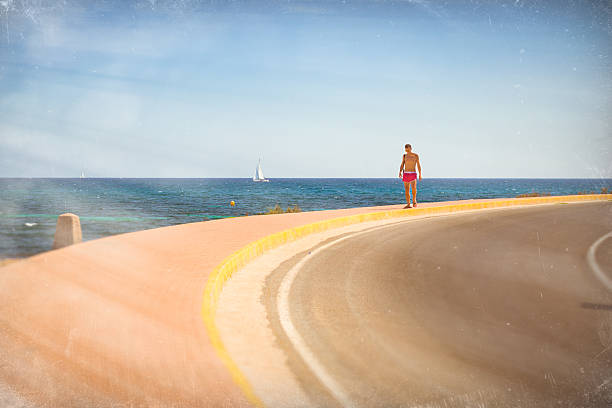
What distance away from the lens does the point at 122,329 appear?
4414mm

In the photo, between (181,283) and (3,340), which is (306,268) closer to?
(181,283)

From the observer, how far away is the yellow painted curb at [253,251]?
369 cm

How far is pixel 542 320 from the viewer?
16.0ft

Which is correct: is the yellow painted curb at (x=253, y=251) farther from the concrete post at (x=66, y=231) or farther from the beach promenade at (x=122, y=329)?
the concrete post at (x=66, y=231)

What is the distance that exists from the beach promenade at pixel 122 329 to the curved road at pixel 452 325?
1.69ft

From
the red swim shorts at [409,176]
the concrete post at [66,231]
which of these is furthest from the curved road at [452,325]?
the red swim shorts at [409,176]

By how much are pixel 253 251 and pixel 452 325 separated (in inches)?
191

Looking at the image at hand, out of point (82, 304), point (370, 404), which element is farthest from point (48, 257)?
point (370, 404)

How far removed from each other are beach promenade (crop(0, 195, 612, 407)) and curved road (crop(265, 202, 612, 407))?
0.51 metres

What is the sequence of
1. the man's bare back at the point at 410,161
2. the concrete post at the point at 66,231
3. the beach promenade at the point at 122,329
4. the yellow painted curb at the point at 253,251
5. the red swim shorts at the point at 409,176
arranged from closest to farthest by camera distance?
the beach promenade at the point at 122,329
the yellow painted curb at the point at 253,251
the concrete post at the point at 66,231
the man's bare back at the point at 410,161
the red swim shorts at the point at 409,176

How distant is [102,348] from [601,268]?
7.78 m

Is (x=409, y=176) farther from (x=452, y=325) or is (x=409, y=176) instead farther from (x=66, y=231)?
(x=452, y=325)

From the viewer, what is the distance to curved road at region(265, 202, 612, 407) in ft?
11.0

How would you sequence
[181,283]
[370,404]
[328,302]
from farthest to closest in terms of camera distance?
1. [181,283]
2. [328,302]
3. [370,404]
